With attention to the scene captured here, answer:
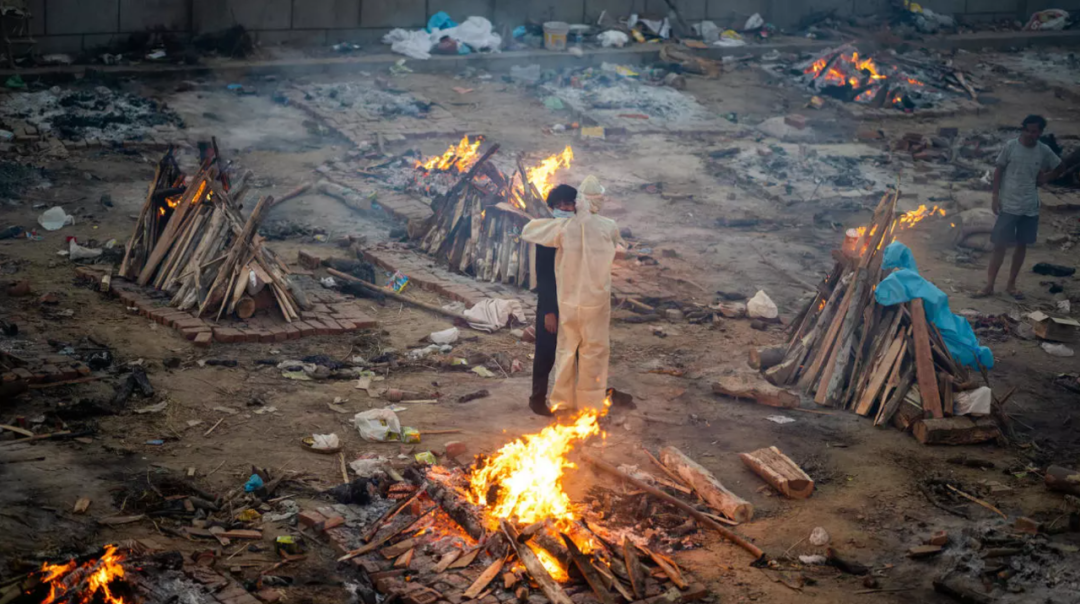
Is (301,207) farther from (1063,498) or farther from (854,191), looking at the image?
(1063,498)

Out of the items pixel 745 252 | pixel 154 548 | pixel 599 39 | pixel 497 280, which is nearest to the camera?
pixel 154 548

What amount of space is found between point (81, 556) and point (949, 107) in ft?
61.9

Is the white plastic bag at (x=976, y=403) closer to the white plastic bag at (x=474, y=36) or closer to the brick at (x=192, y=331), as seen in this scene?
the brick at (x=192, y=331)

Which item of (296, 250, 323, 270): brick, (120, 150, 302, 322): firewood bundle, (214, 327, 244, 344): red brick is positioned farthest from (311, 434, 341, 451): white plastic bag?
(296, 250, 323, 270): brick

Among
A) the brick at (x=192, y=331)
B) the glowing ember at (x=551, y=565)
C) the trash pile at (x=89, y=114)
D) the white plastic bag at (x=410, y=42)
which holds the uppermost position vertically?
the white plastic bag at (x=410, y=42)

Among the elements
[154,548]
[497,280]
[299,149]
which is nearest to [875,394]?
[497,280]

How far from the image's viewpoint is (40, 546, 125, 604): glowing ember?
16.4 feet

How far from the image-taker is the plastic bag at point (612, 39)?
21875 millimetres

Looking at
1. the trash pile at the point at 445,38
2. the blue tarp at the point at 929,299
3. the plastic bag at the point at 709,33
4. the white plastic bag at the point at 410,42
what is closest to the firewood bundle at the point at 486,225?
the blue tarp at the point at 929,299

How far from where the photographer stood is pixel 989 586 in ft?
19.0

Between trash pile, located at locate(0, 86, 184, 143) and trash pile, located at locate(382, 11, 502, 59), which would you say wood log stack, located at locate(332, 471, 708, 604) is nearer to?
trash pile, located at locate(0, 86, 184, 143)

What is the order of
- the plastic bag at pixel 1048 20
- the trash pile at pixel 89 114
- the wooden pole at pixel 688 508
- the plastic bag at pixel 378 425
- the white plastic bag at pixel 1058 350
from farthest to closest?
the plastic bag at pixel 1048 20
the trash pile at pixel 89 114
the white plastic bag at pixel 1058 350
the plastic bag at pixel 378 425
the wooden pole at pixel 688 508

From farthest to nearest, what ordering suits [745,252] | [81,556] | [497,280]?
[745,252] < [497,280] < [81,556]

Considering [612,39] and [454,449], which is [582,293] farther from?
[612,39]
